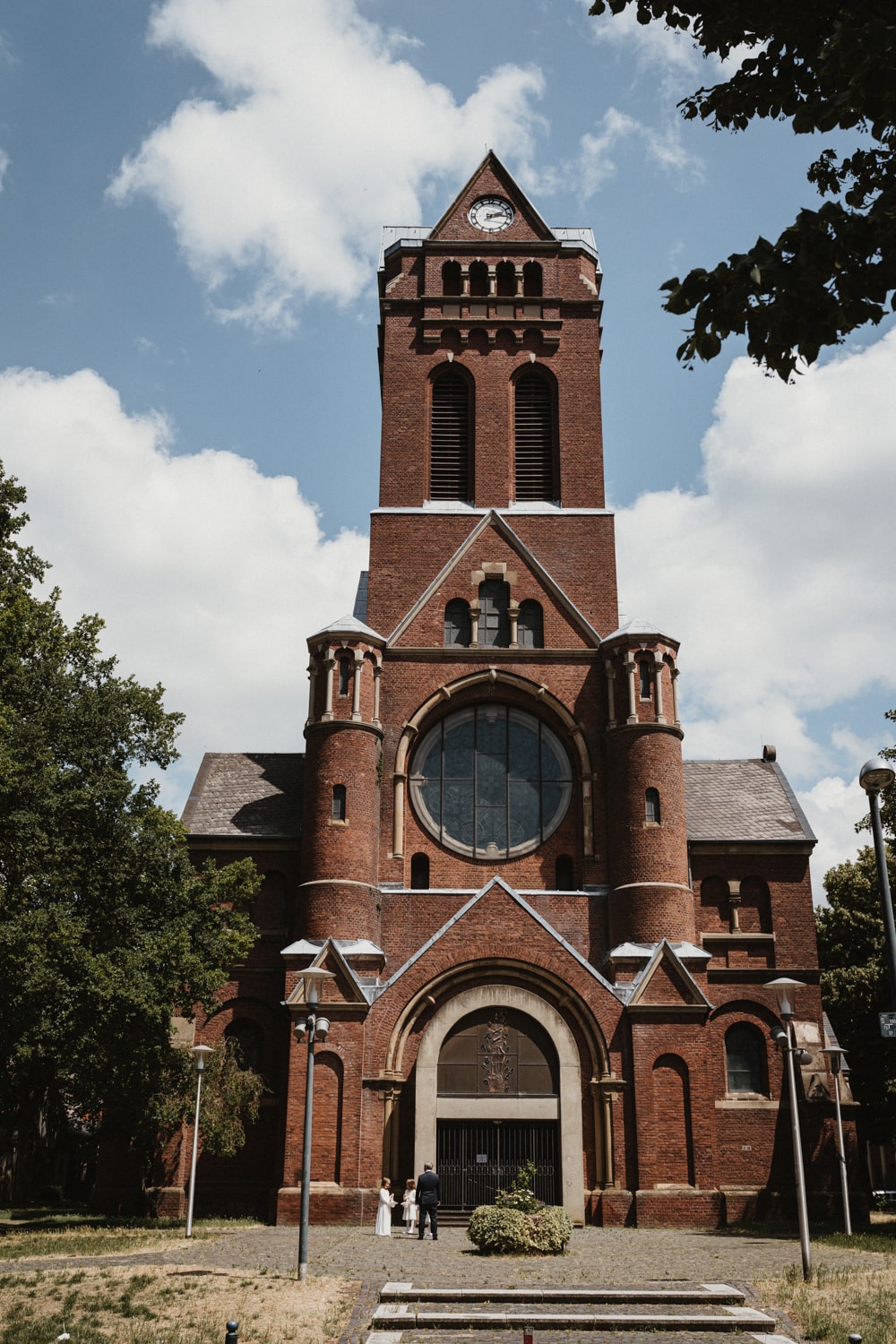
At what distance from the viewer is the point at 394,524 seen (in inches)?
1469

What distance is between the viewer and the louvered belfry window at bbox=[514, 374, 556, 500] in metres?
38.7

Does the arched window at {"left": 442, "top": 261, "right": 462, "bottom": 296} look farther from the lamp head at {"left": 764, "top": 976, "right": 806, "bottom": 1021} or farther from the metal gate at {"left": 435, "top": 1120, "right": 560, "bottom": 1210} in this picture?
the lamp head at {"left": 764, "top": 976, "right": 806, "bottom": 1021}

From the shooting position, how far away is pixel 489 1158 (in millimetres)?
28266

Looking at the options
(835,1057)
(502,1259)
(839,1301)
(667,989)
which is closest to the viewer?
(839,1301)

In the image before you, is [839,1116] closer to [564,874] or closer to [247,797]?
[564,874]

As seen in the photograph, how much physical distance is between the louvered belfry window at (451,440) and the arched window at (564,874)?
11865mm

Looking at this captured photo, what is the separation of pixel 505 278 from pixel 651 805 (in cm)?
1880

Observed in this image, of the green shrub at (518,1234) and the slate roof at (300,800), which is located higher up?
the slate roof at (300,800)

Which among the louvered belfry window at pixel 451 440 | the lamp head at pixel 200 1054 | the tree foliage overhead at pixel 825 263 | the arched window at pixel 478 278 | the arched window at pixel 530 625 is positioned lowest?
the lamp head at pixel 200 1054

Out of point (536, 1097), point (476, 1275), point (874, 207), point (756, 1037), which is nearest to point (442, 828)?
point (536, 1097)

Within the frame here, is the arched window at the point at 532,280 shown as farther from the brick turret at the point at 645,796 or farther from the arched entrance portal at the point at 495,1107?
the arched entrance portal at the point at 495,1107

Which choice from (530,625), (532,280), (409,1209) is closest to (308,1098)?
(409,1209)

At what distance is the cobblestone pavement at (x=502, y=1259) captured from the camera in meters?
18.5

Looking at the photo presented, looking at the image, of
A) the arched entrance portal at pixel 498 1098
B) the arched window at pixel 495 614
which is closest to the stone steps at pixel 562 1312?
the arched entrance portal at pixel 498 1098
